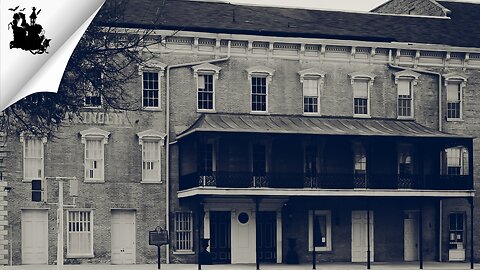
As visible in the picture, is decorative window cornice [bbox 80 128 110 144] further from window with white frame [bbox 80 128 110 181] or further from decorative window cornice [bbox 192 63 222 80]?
decorative window cornice [bbox 192 63 222 80]

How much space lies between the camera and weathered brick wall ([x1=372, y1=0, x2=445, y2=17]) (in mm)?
48713

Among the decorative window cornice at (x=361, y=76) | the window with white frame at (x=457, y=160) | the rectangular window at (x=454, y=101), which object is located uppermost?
the decorative window cornice at (x=361, y=76)

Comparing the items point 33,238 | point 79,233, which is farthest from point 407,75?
point 33,238

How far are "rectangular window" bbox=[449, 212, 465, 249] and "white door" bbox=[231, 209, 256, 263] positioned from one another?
9.40 meters

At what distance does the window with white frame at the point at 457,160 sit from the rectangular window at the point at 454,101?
1.54 m

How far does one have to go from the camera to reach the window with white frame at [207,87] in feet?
130

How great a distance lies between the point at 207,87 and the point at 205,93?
0.27 m

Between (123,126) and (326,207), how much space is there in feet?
30.8

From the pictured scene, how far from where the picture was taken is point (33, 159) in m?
37.7

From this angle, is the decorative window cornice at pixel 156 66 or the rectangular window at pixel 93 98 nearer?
the rectangular window at pixel 93 98

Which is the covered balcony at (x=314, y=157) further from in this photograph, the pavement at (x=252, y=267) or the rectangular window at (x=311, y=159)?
the pavement at (x=252, y=267)

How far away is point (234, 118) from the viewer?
39500 mm

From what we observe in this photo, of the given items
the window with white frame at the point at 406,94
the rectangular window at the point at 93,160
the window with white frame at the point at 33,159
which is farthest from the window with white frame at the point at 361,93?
the window with white frame at the point at 33,159

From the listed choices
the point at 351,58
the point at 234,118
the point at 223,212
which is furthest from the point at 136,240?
the point at 351,58
